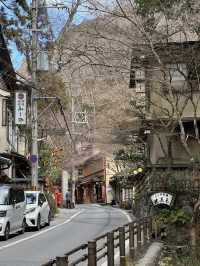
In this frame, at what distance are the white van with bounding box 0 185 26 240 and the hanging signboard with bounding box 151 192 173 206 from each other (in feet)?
17.7

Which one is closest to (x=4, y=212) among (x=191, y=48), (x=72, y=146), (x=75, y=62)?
(x=75, y=62)

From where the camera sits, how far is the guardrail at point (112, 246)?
8.01 m

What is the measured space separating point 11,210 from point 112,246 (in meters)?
12.9

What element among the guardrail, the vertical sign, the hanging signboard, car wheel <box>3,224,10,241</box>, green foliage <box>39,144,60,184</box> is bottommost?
car wheel <box>3,224,10,241</box>

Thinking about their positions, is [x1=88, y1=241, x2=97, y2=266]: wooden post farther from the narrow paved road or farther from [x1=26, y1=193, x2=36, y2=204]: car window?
[x1=26, y1=193, x2=36, y2=204]: car window

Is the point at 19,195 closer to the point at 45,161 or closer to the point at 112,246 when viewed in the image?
the point at 112,246

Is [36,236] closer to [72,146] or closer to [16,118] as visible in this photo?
[16,118]

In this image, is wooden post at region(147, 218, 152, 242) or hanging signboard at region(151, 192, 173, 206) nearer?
wooden post at region(147, 218, 152, 242)

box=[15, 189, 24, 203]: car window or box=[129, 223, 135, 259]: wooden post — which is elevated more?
box=[15, 189, 24, 203]: car window

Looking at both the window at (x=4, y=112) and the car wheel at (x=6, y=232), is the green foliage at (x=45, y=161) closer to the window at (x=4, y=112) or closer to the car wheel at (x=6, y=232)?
the window at (x=4, y=112)

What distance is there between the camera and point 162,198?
2105cm

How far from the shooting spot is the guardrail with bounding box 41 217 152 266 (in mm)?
8013

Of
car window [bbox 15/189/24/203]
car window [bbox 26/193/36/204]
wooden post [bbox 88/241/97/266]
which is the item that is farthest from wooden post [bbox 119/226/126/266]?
car window [bbox 26/193/36/204]

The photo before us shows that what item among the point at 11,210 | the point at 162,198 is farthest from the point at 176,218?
the point at 11,210
